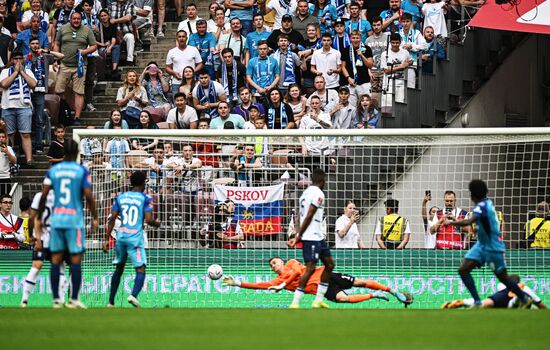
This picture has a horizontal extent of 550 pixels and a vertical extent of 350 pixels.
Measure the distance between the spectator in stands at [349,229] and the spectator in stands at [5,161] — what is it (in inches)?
289

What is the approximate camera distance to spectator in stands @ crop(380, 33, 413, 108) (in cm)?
2436

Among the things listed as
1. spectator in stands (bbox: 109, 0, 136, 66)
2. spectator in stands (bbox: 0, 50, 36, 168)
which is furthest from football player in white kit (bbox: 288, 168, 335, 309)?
spectator in stands (bbox: 109, 0, 136, 66)

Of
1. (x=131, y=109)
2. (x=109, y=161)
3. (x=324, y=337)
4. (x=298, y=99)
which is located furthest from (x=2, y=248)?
(x=324, y=337)

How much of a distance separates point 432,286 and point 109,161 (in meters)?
6.13

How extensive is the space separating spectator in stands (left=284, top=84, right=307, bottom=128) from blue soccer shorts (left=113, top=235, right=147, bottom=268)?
7287mm

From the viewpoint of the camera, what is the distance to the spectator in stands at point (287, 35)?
85.8 feet

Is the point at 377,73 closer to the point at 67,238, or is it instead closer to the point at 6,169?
the point at 6,169

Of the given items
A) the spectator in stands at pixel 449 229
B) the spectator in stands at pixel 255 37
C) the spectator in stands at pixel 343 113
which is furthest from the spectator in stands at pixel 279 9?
the spectator in stands at pixel 449 229

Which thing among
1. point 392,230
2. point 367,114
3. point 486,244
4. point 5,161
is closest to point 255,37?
point 367,114

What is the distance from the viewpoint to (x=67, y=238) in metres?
15.7

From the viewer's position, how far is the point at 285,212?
68.6 feet

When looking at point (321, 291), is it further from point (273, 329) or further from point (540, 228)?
point (540, 228)

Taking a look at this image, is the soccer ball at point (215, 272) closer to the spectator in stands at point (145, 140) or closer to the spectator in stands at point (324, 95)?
the spectator in stands at point (145, 140)

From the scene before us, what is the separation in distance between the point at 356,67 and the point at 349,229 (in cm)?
540
